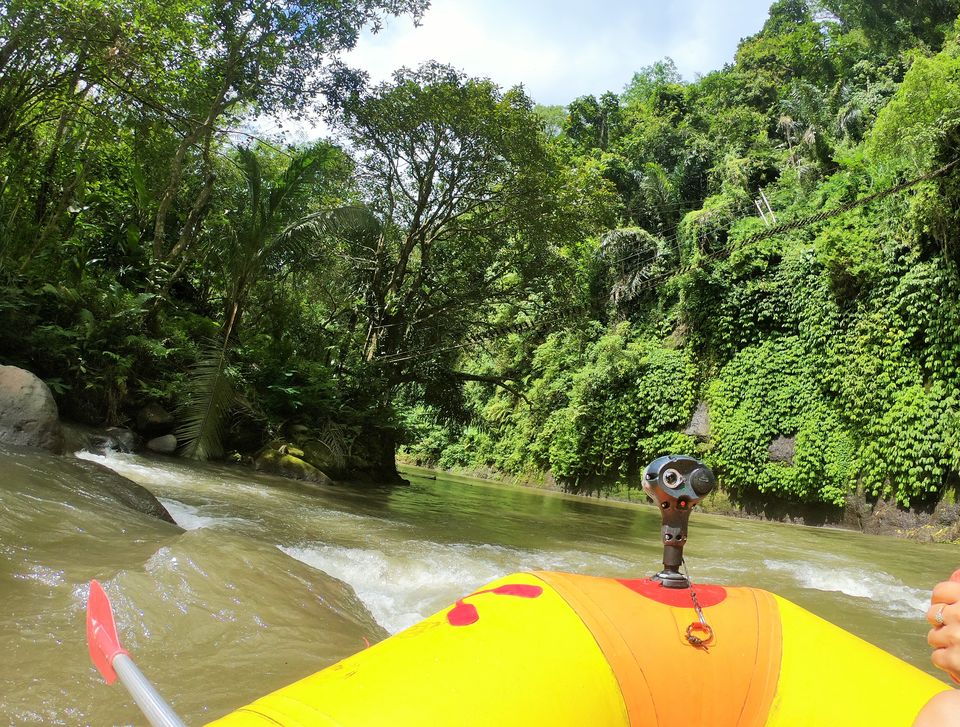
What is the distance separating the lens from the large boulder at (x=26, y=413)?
621cm

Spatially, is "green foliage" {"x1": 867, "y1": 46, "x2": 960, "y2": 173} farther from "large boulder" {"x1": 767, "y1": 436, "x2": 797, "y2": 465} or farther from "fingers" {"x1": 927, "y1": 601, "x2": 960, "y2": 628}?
"fingers" {"x1": 927, "y1": 601, "x2": 960, "y2": 628}

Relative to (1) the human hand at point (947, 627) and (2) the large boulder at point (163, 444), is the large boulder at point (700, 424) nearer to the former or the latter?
(2) the large boulder at point (163, 444)

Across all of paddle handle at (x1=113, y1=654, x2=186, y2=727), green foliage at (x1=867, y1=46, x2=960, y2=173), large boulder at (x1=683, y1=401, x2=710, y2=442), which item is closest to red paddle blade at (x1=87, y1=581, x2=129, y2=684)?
paddle handle at (x1=113, y1=654, x2=186, y2=727)

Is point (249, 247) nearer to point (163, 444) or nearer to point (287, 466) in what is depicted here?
point (163, 444)

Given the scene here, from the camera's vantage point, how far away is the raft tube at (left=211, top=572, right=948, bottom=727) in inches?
42.6

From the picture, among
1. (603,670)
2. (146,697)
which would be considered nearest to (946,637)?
(603,670)

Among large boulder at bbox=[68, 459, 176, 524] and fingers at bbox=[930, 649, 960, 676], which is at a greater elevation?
fingers at bbox=[930, 649, 960, 676]

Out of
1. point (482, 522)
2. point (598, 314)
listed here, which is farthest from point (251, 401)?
point (598, 314)

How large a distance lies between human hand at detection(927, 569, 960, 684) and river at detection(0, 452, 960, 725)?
1.90m

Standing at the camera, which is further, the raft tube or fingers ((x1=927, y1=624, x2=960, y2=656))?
the raft tube

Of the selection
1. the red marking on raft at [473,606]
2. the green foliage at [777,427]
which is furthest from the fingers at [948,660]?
the green foliage at [777,427]

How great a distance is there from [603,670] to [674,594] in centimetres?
31

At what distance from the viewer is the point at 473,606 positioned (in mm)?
1353

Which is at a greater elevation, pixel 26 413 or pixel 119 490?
pixel 26 413
